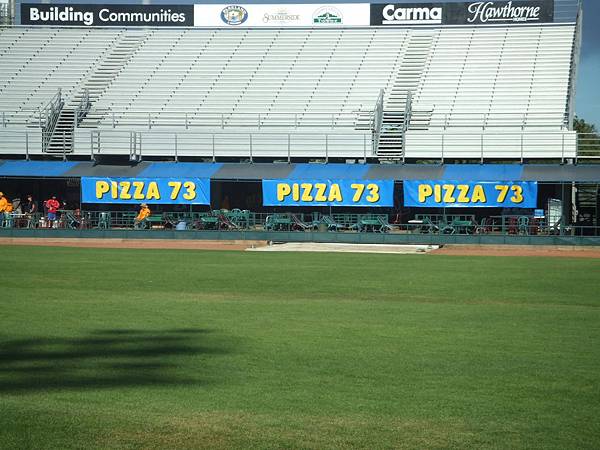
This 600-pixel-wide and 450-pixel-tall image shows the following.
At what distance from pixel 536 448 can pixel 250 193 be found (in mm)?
41594

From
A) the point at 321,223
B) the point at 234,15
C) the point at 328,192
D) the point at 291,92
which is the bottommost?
the point at 321,223

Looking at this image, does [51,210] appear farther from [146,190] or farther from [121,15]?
[121,15]

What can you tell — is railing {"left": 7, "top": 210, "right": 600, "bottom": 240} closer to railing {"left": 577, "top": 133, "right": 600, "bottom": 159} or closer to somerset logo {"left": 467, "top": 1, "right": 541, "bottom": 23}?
railing {"left": 577, "top": 133, "right": 600, "bottom": 159}

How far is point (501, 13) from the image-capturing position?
57094 mm

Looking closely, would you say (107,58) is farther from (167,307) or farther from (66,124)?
(167,307)

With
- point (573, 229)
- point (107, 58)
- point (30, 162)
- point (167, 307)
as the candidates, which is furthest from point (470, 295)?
point (107, 58)

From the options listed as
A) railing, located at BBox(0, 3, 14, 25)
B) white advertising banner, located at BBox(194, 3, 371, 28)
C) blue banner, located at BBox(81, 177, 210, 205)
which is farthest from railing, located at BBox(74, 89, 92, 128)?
railing, located at BBox(0, 3, 14, 25)

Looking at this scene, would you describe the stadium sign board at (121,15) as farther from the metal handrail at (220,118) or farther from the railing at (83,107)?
the metal handrail at (220,118)

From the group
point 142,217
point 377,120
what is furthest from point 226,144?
point 377,120

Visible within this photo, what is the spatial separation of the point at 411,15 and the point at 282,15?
8.58 m

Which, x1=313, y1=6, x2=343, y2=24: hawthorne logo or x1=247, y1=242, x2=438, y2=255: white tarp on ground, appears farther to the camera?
x1=313, y1=6, x2=343, y2=24: hawthorne logo

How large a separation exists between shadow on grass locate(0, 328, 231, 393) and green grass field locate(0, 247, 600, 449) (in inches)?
1.5

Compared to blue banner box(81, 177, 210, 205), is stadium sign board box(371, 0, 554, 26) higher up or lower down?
higher up

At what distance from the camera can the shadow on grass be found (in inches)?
379
